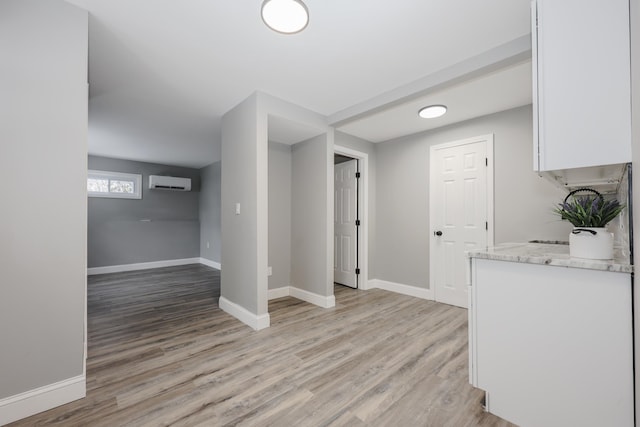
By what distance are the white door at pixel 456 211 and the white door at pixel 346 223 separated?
1211 millimetres

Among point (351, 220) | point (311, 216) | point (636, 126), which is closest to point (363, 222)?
point (351, 220)

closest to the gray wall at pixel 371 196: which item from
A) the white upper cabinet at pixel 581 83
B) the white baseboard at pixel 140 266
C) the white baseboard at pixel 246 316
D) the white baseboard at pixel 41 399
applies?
the white baseboard at pixel 246 316

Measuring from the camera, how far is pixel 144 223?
6180 millimetres

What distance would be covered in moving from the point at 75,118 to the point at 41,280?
99cm

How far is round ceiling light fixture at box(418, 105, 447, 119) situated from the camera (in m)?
2.99

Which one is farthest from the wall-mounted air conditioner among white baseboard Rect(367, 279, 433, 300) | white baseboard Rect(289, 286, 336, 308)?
white baseboard Rect(367, 279, 433, 300)

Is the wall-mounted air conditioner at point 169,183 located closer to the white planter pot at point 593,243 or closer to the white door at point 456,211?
the white door at point 456,211

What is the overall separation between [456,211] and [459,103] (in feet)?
4.40

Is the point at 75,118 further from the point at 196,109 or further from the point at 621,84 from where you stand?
the point at 621,84

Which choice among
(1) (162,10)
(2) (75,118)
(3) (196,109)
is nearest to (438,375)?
(2) (75,118)

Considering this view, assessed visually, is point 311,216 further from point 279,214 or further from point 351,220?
point 351,220

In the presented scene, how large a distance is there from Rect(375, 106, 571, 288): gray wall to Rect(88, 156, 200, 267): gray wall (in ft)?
16.5

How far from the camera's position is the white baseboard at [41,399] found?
1.45 m

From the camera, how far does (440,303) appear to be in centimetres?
353
